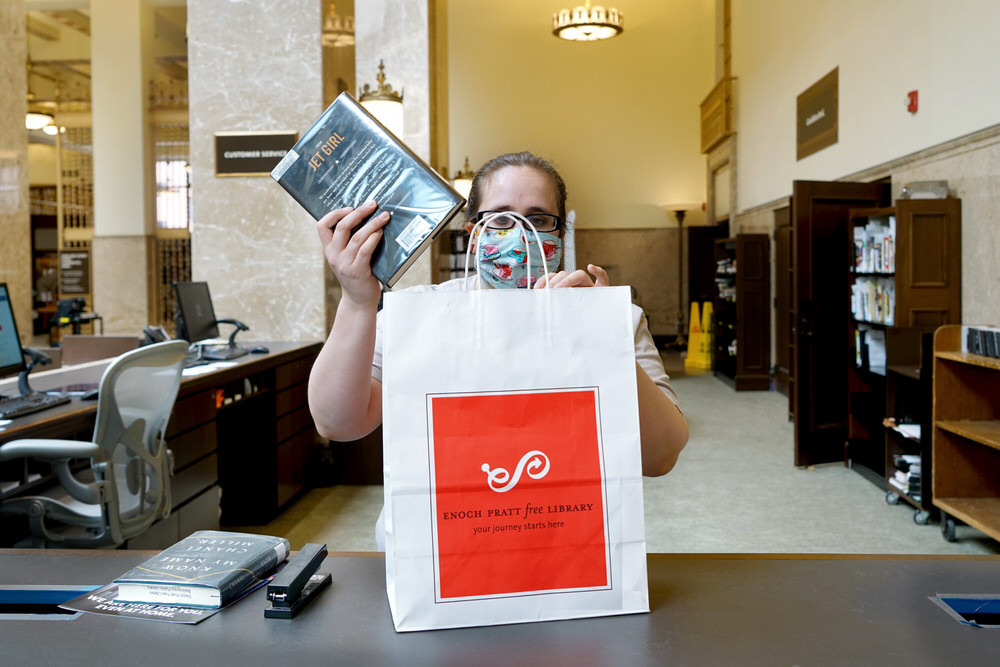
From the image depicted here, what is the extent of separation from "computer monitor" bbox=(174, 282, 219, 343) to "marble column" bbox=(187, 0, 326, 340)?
529mm

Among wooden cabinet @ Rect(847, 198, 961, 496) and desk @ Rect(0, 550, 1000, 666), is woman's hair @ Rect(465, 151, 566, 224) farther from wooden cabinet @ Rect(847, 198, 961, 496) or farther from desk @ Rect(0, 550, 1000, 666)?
wooden cabinet @ Rect(847, 198, 961, 496)

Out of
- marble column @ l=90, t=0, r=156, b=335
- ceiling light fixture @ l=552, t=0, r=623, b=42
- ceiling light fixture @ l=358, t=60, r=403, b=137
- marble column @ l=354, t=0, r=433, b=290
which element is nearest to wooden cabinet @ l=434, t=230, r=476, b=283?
marble column @ l=354, t=0, r=433, b=290

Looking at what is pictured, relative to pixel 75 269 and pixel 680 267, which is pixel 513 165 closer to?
pixel 680 267

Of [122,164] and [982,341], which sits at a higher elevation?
Result: [122,164]

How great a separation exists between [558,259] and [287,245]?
3.92m

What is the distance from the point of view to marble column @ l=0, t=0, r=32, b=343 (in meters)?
6.23

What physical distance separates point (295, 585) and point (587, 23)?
12020 millimetres

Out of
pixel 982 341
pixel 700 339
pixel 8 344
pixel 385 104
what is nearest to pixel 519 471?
pixel 8 344

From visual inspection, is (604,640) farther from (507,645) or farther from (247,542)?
(247,542)

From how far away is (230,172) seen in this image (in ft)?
16.7

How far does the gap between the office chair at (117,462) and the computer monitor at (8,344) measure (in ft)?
1.40

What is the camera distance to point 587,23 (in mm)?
11852

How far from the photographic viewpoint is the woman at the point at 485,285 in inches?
44.1

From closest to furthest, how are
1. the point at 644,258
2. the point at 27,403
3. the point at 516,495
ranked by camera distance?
the point at 516,495, the point at 27,403, the point at 644,258
